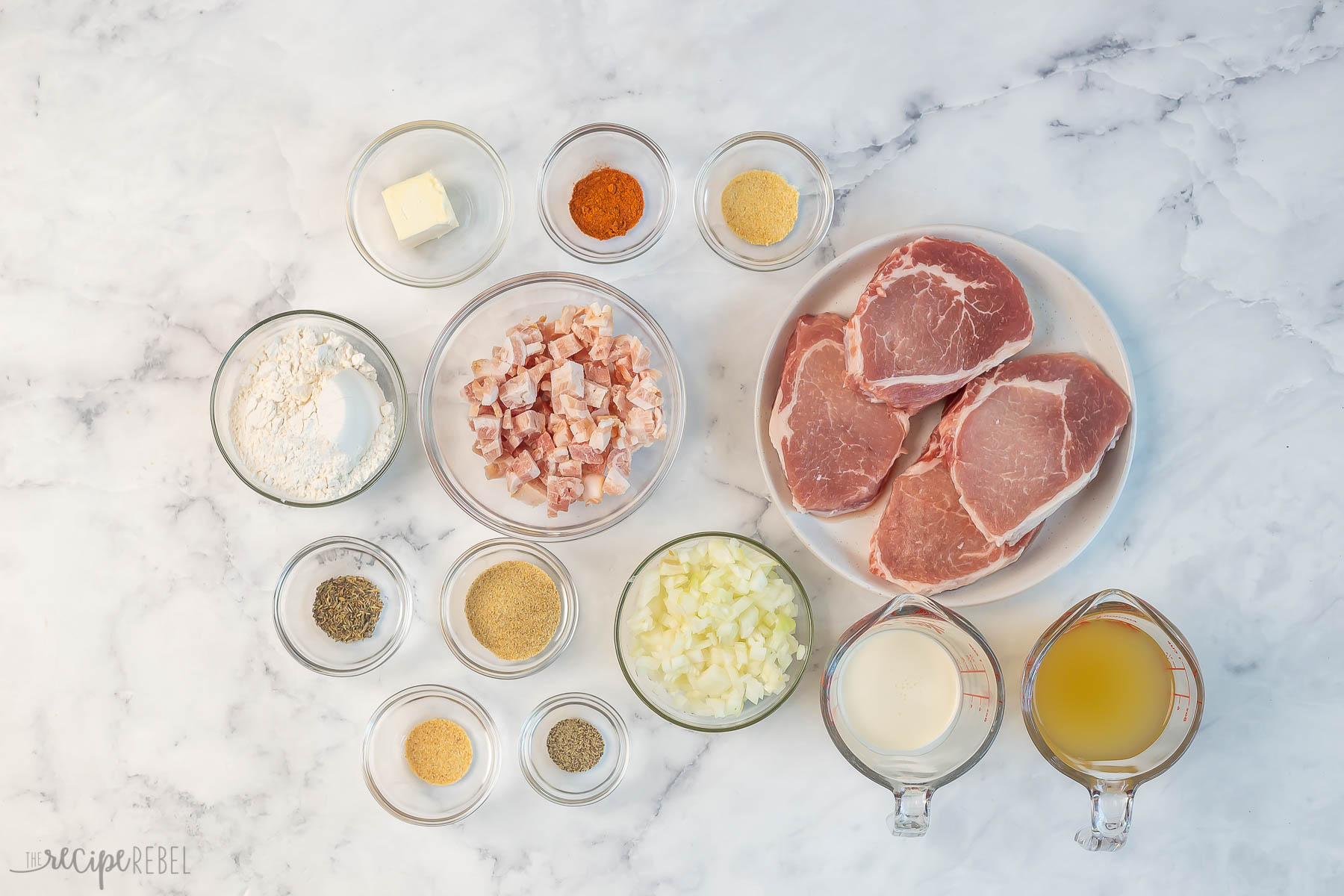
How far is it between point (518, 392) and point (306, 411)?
1.81 ft

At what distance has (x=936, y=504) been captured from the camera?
1995mm

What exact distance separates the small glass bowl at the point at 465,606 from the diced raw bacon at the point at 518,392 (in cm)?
39

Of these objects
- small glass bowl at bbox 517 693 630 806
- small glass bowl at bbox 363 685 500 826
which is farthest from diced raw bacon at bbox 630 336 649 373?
small glass bowl at bbox 363 685 500 826

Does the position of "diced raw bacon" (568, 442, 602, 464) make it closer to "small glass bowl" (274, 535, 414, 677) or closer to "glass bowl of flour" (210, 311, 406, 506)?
"glass bowl of flour" (210, 311, 406, 506)

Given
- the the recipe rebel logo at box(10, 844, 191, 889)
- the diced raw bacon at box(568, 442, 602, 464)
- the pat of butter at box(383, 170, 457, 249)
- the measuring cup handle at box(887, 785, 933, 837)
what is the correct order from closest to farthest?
1. the measuring cup handle at box(887, 785, 933, 837)
2. the diced raw bacon at box(568, 442, 602, 464)
3. the pat of butter at box(383, 170, 457, 249)
4. the the recipe rebel logo at box(10, 844, 191, 889)

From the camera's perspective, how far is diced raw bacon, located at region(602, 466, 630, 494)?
1957 mm

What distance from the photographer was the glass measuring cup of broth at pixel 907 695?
1867 millimetres

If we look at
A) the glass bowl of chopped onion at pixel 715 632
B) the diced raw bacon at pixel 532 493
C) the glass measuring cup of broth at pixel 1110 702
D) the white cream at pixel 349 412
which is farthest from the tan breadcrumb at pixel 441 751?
the glass measuring cup of broth at pixel 1110 702

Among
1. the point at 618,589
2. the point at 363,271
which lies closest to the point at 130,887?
the point at 618,589

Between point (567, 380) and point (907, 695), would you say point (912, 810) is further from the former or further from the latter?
point (567, 380)

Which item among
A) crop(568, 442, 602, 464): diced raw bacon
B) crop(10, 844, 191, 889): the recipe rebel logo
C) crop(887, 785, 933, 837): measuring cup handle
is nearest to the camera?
crop(887, 785, 933, 837): measuring cup handle

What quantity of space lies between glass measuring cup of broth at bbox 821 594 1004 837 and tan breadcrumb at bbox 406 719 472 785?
0.99 metres

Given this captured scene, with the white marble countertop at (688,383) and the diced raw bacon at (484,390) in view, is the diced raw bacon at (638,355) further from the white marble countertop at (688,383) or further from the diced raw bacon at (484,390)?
the diced raw bacon at (484,390)

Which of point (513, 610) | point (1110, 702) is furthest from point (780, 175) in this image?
point (1110, 702)
